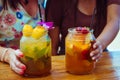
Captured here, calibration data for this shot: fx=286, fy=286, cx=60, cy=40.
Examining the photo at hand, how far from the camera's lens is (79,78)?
98 cm

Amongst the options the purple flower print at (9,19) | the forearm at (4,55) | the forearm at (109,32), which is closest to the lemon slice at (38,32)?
the forearm at (4,55)

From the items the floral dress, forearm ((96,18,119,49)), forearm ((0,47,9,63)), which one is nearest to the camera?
forearm ((0,47,9,63))

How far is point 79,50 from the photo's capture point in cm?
98

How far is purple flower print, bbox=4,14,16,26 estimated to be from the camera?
1.54m

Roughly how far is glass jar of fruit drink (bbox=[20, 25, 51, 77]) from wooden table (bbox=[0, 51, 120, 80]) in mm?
35

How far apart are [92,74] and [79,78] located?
2.6 inches

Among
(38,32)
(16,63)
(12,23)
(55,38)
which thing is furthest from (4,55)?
(55,38)

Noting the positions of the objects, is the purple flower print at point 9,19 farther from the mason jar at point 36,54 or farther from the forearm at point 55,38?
the mason jar at point 36,54

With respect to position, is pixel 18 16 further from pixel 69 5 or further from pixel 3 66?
pixel 3 66

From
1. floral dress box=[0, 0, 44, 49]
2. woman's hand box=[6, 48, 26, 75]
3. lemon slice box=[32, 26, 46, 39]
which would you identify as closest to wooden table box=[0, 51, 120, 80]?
woman's hand box=[6, 48, 26, 75]

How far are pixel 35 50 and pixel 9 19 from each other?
2.16 ft

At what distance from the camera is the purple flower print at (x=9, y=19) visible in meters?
1.54

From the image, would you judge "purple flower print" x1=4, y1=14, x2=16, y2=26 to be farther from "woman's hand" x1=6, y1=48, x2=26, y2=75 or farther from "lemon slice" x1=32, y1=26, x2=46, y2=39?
"lemon slice" x1=32, y1=26, x2=46, y2=39

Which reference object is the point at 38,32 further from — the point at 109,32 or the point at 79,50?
the point at 109,32
